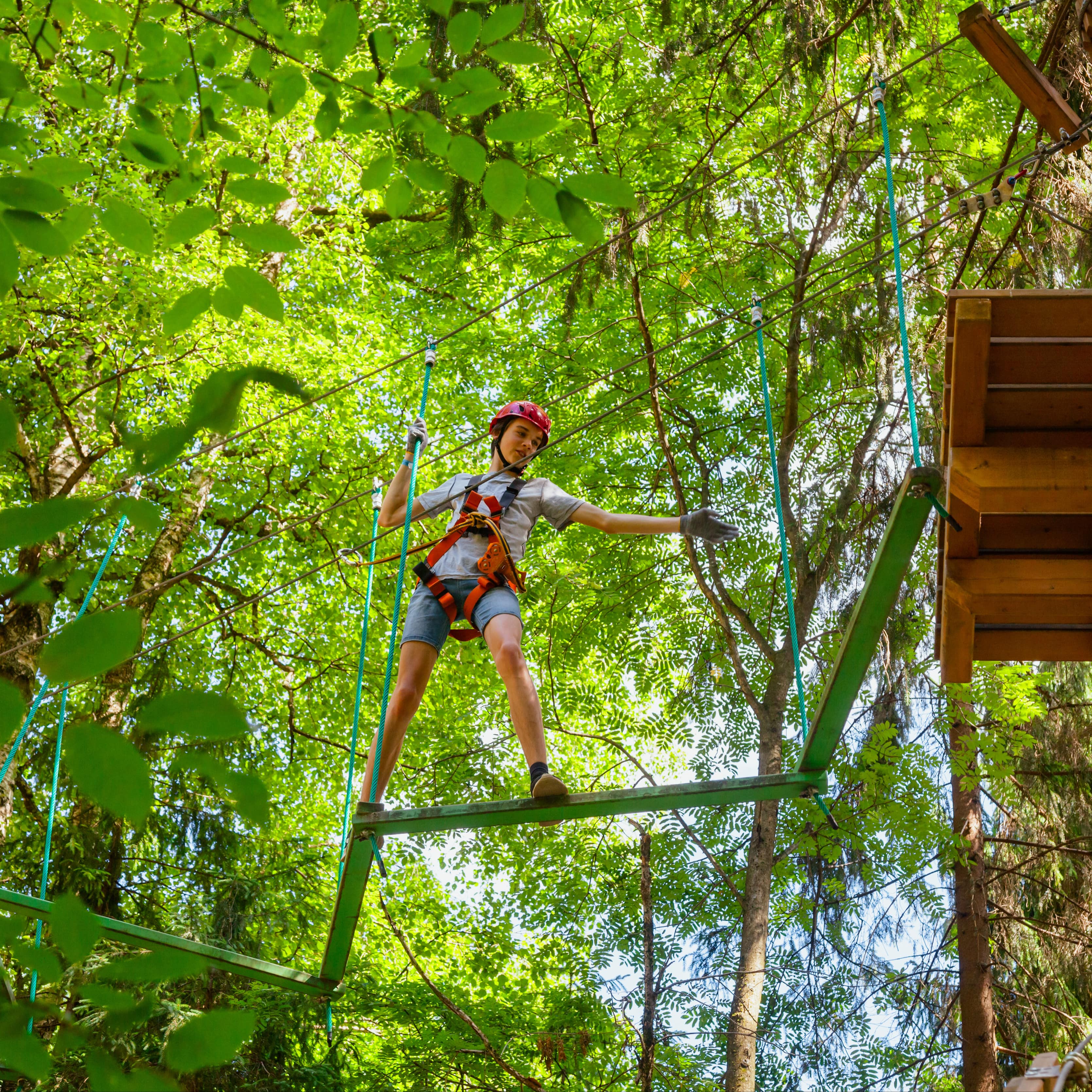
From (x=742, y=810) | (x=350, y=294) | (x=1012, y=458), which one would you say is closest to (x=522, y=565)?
(x=742, y=810)

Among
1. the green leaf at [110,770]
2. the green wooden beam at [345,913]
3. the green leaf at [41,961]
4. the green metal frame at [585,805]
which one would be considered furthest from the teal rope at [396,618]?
the green leaf at [110,770]

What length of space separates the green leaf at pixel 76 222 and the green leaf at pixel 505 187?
0.71m

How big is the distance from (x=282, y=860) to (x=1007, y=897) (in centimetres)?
564

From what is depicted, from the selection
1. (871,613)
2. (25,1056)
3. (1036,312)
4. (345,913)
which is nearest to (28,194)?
(25,1056)

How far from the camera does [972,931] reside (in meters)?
8.02

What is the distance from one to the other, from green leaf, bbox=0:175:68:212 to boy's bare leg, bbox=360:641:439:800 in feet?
8.59

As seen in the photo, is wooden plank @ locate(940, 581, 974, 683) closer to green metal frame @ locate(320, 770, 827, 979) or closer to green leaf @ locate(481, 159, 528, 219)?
green metal frame @ locate(320, 770, 827, 979)

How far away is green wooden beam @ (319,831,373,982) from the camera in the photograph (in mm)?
3932

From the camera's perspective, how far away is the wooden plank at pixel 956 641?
390 centimetres

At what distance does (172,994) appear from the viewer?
7.46m

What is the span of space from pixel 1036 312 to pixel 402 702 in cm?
239

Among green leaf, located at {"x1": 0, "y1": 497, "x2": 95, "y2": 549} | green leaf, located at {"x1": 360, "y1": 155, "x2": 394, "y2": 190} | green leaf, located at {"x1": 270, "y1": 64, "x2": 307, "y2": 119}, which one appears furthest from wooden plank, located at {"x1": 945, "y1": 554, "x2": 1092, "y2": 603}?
green leaf, located at {"x1": 0, "y1": 497, "x2": 95, "y2": 549}

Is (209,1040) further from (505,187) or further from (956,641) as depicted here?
(956,641)

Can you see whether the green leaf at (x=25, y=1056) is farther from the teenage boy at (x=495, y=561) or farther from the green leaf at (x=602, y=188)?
the teenage boy at (x=495, y=561)
